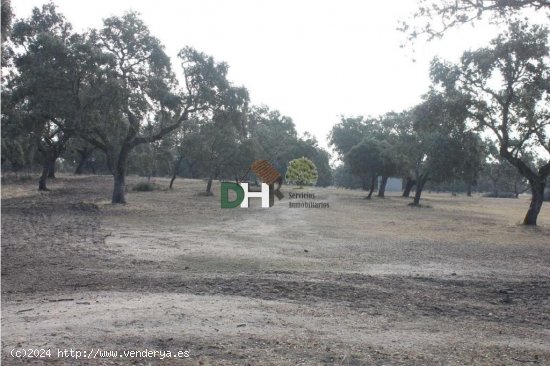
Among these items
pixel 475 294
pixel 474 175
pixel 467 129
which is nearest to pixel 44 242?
pixel 475 294

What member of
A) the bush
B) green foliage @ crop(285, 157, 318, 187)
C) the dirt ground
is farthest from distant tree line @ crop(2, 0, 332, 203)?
green foliage @ crop(285, 157, 318, 187)

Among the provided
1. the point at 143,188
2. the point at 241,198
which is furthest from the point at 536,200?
the point at 143,188

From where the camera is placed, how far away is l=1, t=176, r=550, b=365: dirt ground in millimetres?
4684

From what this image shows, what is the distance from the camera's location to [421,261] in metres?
11.0

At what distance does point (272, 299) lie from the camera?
673cm

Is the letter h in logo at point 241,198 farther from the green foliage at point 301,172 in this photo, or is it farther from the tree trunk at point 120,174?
the green foliage at point 301,172

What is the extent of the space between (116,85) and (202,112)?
5797 millimetres

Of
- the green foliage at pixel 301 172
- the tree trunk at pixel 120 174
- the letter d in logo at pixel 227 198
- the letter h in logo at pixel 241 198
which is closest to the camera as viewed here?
the tree trunk at pixel 120 174

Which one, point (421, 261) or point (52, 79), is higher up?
point (52, 79)

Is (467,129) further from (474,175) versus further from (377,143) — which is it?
(377,143)

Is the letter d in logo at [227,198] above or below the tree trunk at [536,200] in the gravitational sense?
below

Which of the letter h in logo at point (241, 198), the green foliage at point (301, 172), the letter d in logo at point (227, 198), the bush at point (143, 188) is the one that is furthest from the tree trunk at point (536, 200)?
the bush at point (143, 188)

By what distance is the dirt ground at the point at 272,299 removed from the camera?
468cm

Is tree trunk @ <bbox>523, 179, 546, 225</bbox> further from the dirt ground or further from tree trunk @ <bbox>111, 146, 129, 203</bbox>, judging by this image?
tree trunk @ <bbox>111, 146, 129, 203</bbox>
